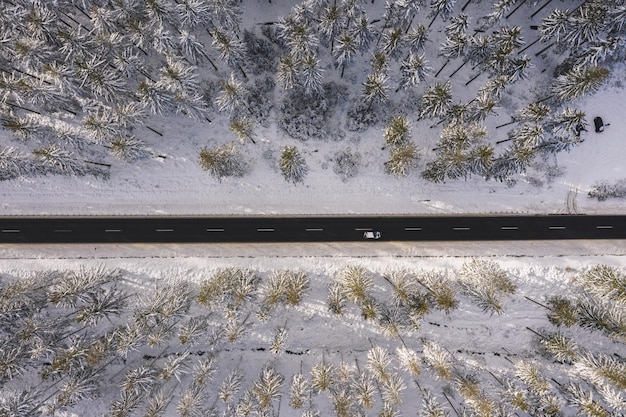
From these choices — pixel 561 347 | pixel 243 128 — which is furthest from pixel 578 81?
pixel 243 128

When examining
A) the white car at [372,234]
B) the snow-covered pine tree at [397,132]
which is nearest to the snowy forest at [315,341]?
the white car at [372,234]

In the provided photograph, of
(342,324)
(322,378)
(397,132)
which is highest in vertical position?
(397,132)

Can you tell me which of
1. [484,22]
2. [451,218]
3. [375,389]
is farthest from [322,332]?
[484,22]

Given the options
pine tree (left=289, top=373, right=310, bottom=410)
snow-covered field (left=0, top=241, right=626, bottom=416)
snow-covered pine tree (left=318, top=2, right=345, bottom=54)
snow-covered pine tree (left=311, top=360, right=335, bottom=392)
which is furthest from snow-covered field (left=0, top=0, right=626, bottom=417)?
snow-covered pine tree (left=318, top=2, right=345, bottom=54)

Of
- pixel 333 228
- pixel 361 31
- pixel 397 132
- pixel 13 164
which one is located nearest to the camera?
pixel 361 31

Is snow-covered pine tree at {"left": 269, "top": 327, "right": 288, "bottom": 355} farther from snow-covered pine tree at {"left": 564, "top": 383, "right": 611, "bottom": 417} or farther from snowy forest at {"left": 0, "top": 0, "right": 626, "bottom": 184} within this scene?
snow-covered pine tree at {"left": 564, "top": 383, "right": 611, "bottom": 417}

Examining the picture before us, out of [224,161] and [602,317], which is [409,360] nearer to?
[602,317]

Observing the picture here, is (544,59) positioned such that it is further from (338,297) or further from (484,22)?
(338,297)

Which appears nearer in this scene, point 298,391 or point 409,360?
point 298,391
